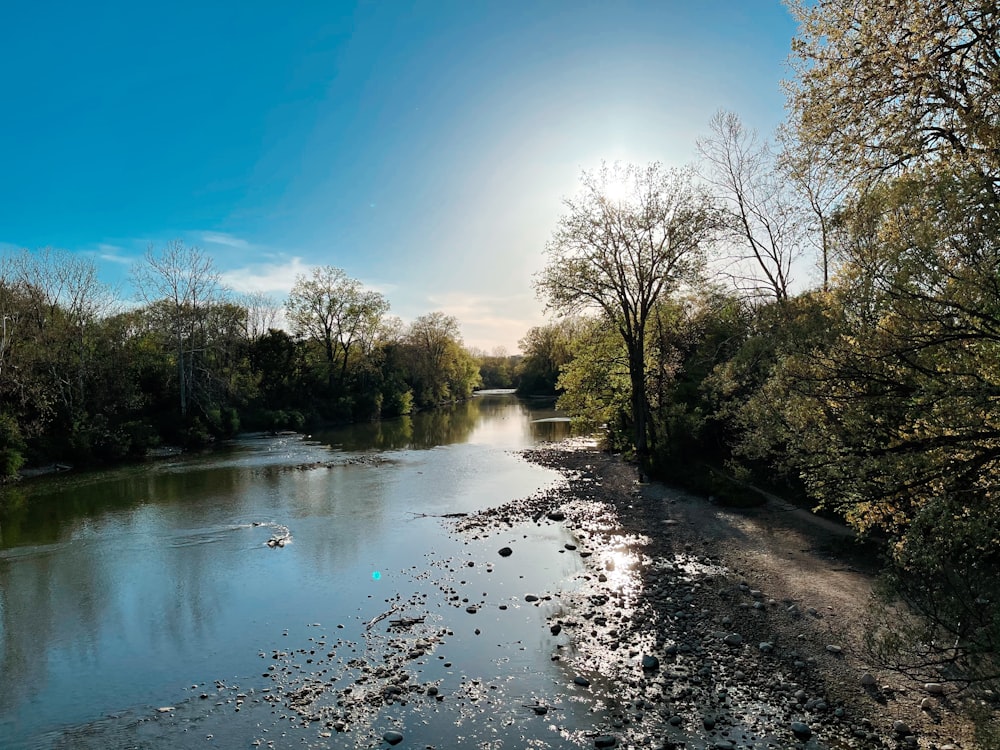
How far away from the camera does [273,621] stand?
409 inches

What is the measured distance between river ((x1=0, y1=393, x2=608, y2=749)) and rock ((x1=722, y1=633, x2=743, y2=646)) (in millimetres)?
2744

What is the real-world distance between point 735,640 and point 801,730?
2212 millimetres

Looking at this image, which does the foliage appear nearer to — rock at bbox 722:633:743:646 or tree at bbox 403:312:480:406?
tree at bbox 403:312:480:406

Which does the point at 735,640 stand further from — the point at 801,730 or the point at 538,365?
the point at 538,365

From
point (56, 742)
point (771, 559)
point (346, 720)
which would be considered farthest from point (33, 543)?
point (771, 559)

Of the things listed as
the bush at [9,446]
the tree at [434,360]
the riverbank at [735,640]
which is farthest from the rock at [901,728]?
the tree at [434,360]

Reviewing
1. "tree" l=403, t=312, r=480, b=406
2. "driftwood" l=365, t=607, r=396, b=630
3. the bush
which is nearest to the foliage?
"tree" l=403, t=312, r=480, b=406

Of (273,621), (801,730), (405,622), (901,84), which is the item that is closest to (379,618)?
(405,622)

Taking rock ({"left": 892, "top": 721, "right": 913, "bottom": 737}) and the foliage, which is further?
the foliage

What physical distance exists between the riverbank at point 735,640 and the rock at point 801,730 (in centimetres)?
2

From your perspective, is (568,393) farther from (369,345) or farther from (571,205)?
(369,345)

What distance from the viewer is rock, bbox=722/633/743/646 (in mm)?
8836

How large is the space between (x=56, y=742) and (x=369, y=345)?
5852cm

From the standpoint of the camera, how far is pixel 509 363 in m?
137
